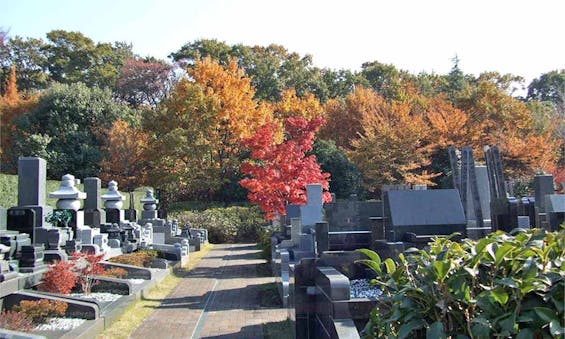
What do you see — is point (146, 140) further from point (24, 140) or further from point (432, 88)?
point (432, 88)

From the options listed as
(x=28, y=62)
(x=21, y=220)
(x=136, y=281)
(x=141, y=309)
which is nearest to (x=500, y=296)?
(x=141, y=309)

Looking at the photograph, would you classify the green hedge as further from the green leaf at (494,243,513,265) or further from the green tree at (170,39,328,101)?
the green leaf at (494,243,513,265)

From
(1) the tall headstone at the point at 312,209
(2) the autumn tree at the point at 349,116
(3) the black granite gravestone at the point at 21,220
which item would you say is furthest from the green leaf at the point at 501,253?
(2) the autumn tree at the point at 349,116

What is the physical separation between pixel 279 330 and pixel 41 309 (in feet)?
11.5

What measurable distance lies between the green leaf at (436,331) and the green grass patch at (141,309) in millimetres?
6025

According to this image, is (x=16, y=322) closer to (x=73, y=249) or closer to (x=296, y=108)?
(x=73, y=249)

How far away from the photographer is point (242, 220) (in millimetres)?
28953

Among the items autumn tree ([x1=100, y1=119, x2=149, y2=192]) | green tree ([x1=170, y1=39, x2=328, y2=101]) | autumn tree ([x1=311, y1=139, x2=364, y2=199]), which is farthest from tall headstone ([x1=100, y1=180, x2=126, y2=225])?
green tree ([x1=170, y1=39, x2=328, y2=101])

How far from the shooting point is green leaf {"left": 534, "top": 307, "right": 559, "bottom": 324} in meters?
2.84

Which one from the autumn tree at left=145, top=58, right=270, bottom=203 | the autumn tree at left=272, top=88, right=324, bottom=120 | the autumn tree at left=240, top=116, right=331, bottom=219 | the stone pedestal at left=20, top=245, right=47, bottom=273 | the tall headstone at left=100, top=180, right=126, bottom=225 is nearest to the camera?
the stone pedestal at left=20, top=245, right=47, bottom=273

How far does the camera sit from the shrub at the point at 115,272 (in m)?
11.6

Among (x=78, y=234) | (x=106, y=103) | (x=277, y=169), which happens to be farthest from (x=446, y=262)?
(x=106, y=103)

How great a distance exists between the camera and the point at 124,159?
30594 millimetres

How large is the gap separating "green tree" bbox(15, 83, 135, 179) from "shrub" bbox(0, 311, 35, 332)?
23778 mm
